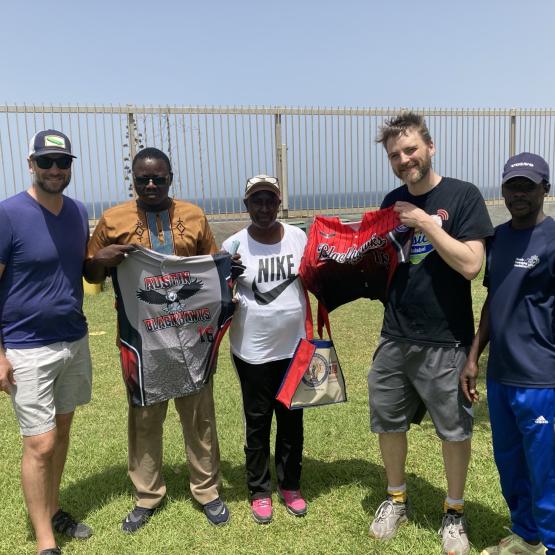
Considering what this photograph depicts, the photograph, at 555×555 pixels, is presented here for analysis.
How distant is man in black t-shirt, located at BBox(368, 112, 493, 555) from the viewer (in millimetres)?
2887

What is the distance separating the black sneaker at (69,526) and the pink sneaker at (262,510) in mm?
1073

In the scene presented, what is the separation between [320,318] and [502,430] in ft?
4.48

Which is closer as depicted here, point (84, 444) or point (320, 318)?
point (320, 318)

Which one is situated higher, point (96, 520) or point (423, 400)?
point (423, 400)

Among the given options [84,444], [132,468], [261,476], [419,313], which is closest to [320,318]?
[419,313]

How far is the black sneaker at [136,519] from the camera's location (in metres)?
3.50

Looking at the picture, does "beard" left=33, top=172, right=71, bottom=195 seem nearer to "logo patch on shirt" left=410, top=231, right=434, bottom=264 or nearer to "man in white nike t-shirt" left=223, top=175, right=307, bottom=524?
"man in white nike t-shirt" left=223, top=175, right=307, bottom=524

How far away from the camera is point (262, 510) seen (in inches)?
142

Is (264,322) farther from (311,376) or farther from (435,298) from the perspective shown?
(435,298)

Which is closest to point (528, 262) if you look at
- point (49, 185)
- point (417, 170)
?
point (417, 170)

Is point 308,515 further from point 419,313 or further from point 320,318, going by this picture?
point 419,313

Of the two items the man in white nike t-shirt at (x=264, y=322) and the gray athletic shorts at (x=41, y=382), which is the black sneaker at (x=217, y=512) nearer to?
the man in white nike t-shirt at (x=264, y=322)

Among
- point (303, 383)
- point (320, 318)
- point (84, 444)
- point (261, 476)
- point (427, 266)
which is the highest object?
point (427, 266)

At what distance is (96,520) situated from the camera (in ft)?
11.9
